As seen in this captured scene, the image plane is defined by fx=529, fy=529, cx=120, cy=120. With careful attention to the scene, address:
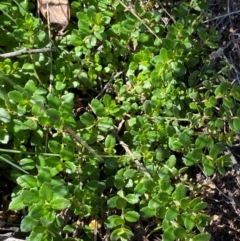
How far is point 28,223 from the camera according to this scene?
5.25 ft

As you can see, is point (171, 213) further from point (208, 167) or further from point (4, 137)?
point (4, 137)

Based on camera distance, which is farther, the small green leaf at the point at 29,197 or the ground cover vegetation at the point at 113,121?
the ground cover vegetation at the point at 113,121

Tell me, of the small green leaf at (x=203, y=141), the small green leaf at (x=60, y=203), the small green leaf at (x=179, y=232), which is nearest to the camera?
the small green leaf at (x=60, y=203)

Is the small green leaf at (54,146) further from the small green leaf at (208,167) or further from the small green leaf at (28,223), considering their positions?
the small green leaf at (208,167)

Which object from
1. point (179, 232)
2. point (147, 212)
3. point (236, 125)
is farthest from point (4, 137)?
point (236, 125)

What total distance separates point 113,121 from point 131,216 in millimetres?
353

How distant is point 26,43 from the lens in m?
1.86

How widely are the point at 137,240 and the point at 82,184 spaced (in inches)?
11.9

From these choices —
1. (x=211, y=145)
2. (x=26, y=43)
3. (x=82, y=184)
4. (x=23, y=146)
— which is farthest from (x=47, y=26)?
(x=211, y=145)

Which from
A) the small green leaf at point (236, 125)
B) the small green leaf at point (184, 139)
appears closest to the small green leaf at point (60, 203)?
the small green leaf at point (184, 139)

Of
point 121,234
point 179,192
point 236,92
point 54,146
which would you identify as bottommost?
point 121,234

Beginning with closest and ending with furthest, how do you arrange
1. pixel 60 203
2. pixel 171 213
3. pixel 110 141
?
pixel 60 203 < pixel 171 213 < pixel 110 141

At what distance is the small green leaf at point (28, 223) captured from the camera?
160cm

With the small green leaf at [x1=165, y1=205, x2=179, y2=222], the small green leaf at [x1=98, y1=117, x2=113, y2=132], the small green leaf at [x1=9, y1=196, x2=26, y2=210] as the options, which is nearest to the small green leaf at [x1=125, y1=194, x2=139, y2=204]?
the small green leaf at [x1=165, y1=205, x2=179, y2=222]
